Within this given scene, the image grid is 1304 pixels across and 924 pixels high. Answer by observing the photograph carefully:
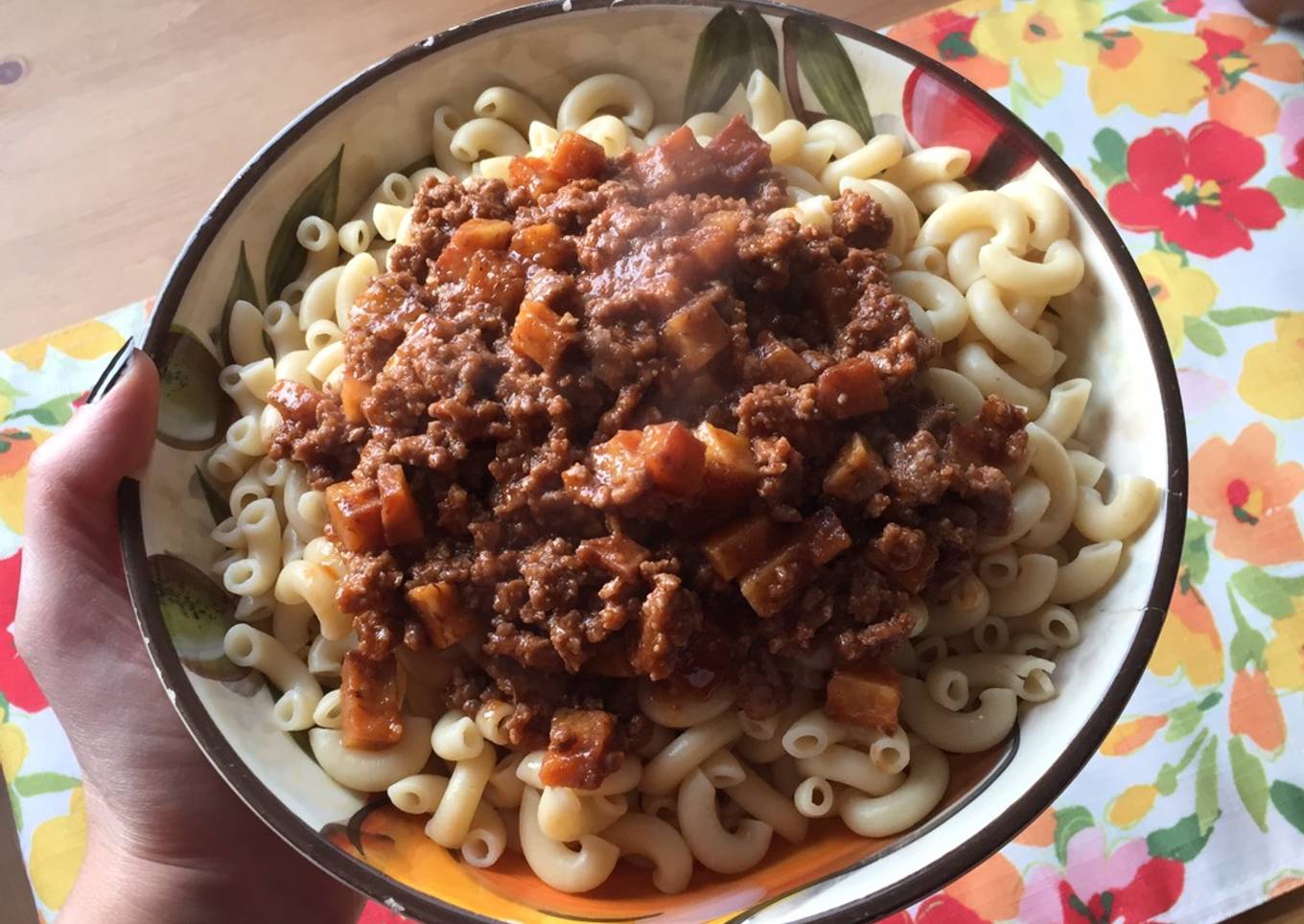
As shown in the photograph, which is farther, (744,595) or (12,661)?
(12,661)

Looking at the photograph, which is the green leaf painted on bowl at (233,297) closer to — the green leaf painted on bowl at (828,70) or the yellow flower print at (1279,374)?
the green leaf painted on bowl at (828,70)

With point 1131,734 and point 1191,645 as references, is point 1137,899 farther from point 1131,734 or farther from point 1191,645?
point 1191,645

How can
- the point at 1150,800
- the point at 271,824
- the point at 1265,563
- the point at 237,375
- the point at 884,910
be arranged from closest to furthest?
the point at 884,910 → the point at 271,824 → the point at 237,375 → the point at 1150,800 → the point at 1265,563

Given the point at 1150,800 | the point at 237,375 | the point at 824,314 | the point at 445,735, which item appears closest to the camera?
the point at 445,735

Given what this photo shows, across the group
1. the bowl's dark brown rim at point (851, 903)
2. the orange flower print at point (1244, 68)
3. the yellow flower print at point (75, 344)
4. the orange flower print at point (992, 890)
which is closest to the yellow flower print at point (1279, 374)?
the orange flower print at point (1244, 68)

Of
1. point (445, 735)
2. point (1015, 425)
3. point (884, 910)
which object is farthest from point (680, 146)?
point (884, 910)

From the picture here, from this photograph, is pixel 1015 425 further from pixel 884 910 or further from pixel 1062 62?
pixel 1062 62

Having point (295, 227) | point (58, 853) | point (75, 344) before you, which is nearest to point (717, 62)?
point (295, 227)
